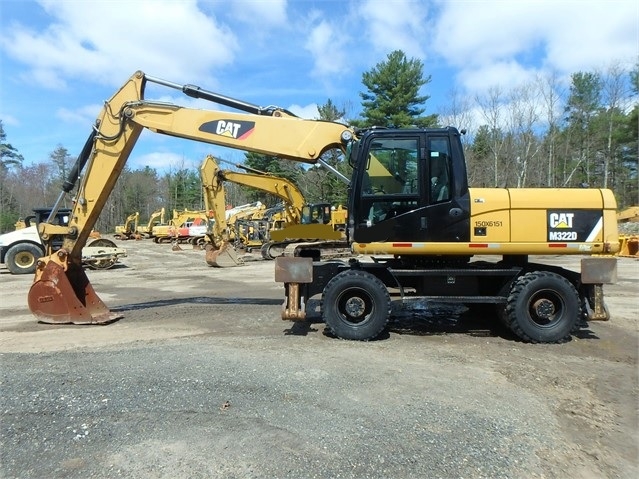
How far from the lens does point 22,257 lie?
1808 centimetres

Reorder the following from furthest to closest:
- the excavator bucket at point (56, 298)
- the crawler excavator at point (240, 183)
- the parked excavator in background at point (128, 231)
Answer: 1. the parked excavator in background at point (128, 231)
2. the crawler excavator at point (240, 183)
3. the excavator bucket at point (56, 298)

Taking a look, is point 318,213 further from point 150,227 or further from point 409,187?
point 150,227

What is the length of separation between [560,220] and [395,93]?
34.4 m

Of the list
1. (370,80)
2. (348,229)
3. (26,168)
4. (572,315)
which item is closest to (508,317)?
→ (572,315)

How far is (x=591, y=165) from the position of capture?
153 ft

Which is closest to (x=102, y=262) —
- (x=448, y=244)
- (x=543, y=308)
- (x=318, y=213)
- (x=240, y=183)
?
(x=240, y=183)

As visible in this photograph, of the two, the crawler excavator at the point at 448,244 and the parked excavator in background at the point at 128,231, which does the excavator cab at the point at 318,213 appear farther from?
the parked excavator in background at the point at 128,231

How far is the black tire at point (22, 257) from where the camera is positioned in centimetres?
1787

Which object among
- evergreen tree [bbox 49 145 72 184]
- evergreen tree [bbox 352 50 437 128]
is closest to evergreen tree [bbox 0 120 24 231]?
evergreen tree [bbox 49 145 72 184]

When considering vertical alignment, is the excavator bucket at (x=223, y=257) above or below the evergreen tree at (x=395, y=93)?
below

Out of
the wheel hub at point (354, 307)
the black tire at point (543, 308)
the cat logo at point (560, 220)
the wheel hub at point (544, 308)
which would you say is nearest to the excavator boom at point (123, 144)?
the wheel hub at point (354, 307)

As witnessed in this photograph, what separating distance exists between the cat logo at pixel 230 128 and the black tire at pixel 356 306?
2814 mm

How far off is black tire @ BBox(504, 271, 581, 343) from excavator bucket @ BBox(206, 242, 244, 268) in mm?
14493

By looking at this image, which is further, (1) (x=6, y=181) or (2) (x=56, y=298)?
(1) (x=6, y=181)
